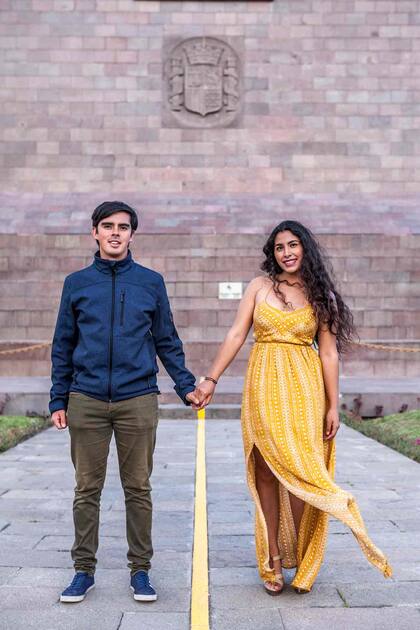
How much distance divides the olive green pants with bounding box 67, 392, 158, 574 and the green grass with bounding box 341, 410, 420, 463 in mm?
5042

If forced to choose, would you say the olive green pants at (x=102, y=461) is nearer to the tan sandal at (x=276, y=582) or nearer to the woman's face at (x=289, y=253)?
Result: the tan sandal at (x=276, y=582)

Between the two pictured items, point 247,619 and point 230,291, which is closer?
point 247,619

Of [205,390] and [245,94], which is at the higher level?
[245,94]

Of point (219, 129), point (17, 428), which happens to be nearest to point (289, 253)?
point (17, 428)

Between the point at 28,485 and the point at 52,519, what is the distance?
1.39m

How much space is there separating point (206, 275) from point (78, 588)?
13.9 m

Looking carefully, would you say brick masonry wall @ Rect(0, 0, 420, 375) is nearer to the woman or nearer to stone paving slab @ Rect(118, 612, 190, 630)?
the woman

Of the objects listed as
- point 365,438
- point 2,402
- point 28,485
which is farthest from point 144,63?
point 28,485

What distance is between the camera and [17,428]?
405 inches

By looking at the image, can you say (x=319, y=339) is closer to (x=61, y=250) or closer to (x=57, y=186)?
(x=61, y=250)

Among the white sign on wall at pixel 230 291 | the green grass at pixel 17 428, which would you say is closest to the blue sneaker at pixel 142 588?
the green grass at pixel 17 428

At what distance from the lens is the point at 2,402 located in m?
12.1

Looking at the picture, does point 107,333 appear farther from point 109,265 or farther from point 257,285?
point 257,285

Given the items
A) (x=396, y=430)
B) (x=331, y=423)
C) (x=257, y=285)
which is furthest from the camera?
(x=396, y=430)
